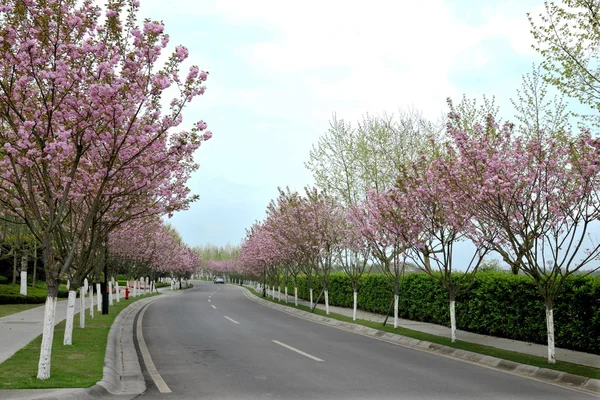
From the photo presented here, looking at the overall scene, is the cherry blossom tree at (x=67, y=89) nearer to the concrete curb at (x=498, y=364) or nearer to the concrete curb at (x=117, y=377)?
the concrete curb at (x=117, y=377)

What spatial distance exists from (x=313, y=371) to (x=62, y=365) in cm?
502

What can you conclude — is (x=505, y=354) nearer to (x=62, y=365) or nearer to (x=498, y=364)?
(x=498, y=364)

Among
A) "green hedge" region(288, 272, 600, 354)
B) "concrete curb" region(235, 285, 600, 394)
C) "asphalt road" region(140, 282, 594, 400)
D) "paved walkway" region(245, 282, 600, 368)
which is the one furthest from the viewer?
"green hedge" region(288, 272, 600, 354)

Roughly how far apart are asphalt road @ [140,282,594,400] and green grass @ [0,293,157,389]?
1.13 metres

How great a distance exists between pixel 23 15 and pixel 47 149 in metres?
2.36

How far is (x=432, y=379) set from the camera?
33.6ft

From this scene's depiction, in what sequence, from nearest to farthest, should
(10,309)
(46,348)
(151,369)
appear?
(46,348)
(151,369)
(10,309)

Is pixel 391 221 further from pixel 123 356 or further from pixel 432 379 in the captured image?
pixel 123 356

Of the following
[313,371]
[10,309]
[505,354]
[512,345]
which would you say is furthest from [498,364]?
[10,309]

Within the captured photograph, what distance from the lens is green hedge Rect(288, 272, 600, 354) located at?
13633 mm

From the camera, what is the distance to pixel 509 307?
55.2ft

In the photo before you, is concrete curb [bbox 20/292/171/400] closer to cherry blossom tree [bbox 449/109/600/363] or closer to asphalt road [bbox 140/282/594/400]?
asphalt road [bbox 140/282/594/400]

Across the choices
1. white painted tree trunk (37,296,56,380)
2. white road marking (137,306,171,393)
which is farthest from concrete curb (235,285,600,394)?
white painted tree trunk (37,296,56,380)

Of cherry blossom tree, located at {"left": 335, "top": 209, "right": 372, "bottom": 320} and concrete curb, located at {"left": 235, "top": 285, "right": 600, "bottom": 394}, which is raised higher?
cherry blossom tree, located at {"left": 335, "top": 209, "right": 372, "bottom": 320}
